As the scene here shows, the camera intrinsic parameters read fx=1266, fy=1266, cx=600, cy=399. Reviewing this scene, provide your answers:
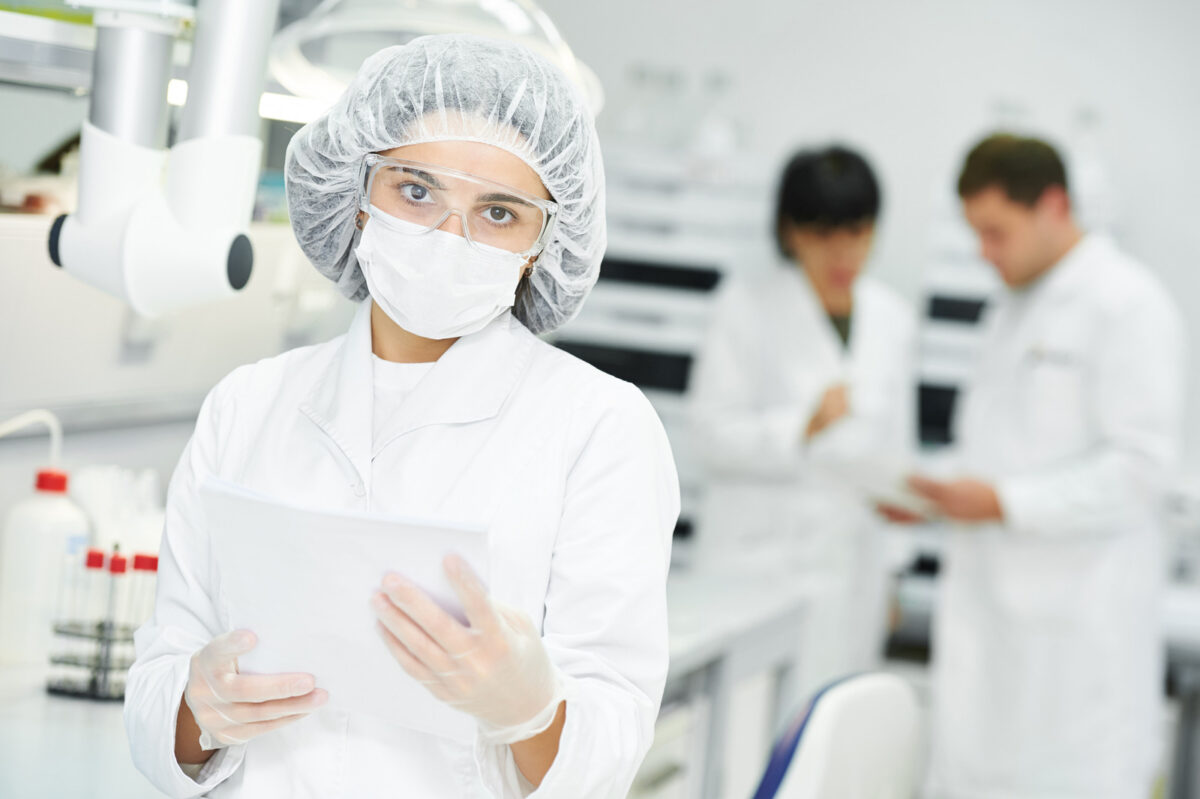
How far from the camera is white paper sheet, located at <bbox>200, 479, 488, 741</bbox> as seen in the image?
0.79 m

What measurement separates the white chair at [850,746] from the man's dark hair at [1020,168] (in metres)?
1.35

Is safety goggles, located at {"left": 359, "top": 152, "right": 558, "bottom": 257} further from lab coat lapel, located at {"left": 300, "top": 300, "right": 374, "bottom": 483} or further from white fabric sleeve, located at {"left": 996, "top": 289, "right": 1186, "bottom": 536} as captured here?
white fabric sleeve, located at {"left": 996, "top": 289, "right": 1186, "bottom": 536}

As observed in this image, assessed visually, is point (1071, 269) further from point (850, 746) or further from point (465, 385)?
point (465, 385)

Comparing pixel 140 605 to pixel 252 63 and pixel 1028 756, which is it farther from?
pixel 1028 756

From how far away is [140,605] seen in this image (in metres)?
1.47

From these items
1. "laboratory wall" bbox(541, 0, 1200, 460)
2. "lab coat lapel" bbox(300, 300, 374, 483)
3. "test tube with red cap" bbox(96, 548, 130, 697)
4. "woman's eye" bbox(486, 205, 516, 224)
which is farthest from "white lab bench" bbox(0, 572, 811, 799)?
"laboratory wall" bbox(541, 0, 1200, 460)

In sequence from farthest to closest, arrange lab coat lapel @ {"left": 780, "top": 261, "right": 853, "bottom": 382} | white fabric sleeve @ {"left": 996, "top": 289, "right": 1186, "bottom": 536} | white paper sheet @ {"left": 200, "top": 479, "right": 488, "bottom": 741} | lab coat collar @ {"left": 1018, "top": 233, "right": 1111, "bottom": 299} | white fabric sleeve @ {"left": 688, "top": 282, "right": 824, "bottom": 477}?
lab coat lapel @ {"left": 780, "top": 261, "right": 853, "bottom": 382} < white fabric sleeve @ {"left": 688, "top": 282, "right": 824, "bottom": 477} < lab coat collar @ {"left": 1018, "top": 233, "right": 1111, "bottom": 299} < white fabric sleeve @ {"left": 996, "top": 289, "right": 1186, "bottom": 536} < white paper sheet @ {"left": 200, "top": 479, "right": 488, "bottom": 741}

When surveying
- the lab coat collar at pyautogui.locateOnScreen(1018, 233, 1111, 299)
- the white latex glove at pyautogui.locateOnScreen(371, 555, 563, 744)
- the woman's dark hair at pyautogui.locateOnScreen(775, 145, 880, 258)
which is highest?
the woman's dark hair at pyautogui.locateOnScreen(775, 145, 880, 258)

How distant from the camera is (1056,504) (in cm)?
253

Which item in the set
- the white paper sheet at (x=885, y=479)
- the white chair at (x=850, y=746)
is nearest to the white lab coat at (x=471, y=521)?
the white chair at (x=850, y=746)

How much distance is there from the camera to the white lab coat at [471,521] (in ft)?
3.10

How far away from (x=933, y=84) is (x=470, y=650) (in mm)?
3708

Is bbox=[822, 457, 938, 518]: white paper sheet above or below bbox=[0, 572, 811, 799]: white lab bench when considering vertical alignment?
above

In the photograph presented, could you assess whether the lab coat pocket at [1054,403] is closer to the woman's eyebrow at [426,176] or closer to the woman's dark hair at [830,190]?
the woman's dark hair at [830,190]
